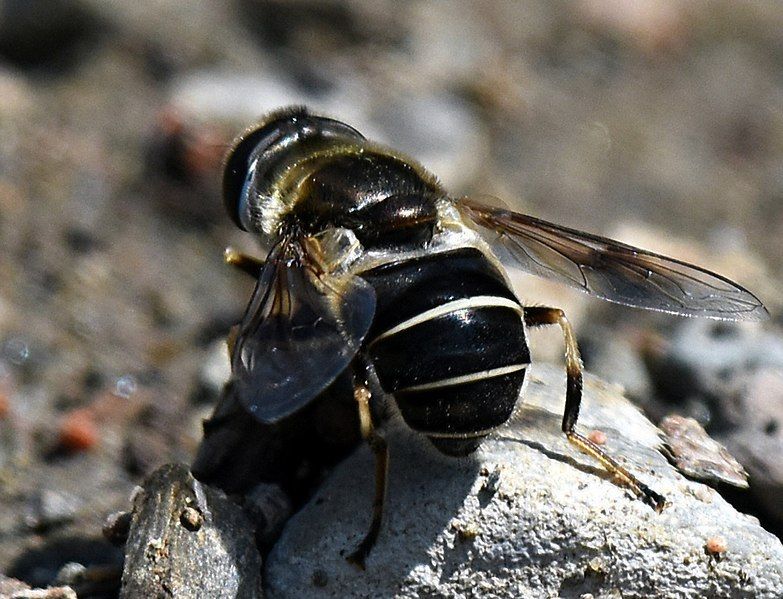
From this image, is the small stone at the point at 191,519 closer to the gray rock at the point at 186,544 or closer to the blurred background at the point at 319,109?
the gray rock at the point at 186,544

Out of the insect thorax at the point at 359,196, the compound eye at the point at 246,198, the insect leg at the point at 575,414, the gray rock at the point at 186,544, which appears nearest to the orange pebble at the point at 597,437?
the insect leg at the point at 575,414

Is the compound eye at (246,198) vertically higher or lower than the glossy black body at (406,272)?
lower

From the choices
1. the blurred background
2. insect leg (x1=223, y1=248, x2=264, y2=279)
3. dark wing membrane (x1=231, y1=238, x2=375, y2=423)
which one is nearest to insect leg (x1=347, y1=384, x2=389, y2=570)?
dark wing membrane (x1=231, y1=238, x2=375, y2=423)

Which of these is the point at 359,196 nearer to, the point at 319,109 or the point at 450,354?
the point at 450,354

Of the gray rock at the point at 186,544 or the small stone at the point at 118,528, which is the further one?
the small stone at the point at 118,528

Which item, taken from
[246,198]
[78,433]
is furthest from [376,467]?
[78,433]

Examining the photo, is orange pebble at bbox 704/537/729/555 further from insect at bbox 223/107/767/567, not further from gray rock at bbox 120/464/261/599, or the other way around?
gray rock at bbox 120/464/261/599
